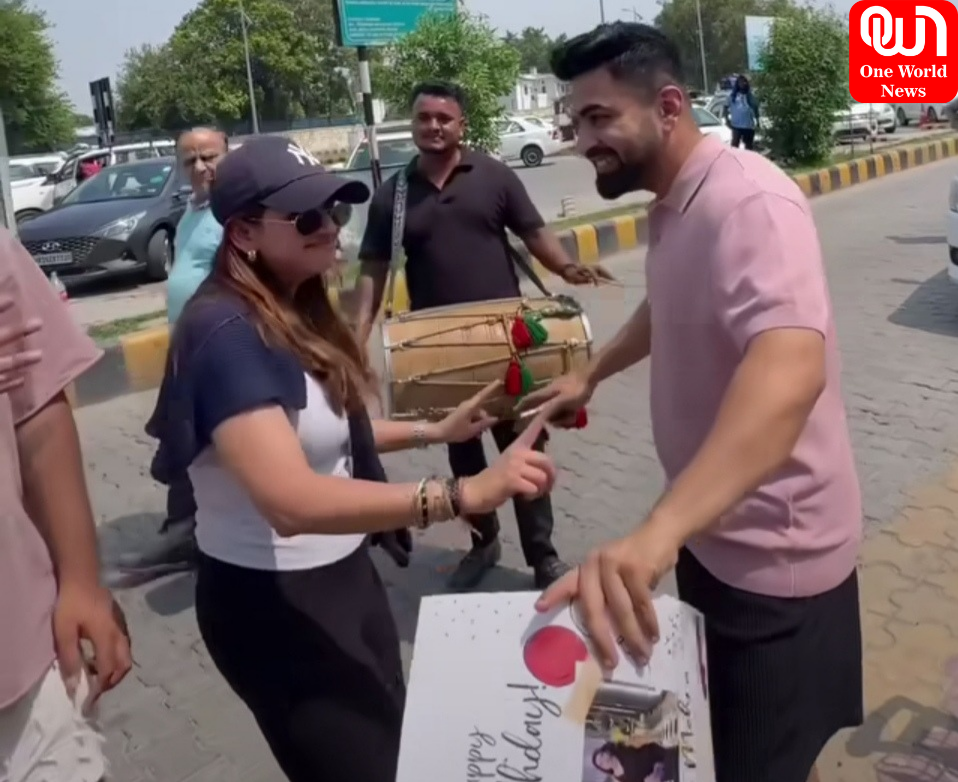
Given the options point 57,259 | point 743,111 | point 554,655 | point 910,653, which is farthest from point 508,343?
point 743,111

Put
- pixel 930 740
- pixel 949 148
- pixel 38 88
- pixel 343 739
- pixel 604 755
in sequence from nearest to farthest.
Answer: pixel 604 755
pixel 343 739
pixel 930 740
pixel 949 148
pixel 38 88

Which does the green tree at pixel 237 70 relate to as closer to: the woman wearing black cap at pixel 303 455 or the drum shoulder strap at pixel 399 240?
the drum shoulder strap at pixel 399 240

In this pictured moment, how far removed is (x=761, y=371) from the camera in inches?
56.0

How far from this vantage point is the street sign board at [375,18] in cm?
918

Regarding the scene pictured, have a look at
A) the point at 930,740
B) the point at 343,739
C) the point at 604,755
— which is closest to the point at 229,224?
the point at 343,739

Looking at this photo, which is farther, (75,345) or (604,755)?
(75,345)

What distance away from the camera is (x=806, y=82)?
53.7ft

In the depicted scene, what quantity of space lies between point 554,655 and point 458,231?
105 inches

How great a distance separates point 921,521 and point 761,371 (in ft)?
10.0

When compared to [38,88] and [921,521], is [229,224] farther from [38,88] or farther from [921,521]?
[38,88]

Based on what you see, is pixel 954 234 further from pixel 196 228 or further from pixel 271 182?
pixel 271 182

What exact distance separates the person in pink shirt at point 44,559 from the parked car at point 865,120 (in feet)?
58.3

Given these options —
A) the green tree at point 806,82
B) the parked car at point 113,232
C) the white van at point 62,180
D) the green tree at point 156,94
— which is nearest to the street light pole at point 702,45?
the green tree at point 156,94

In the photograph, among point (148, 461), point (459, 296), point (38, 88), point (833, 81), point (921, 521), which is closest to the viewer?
point (459, 296)
